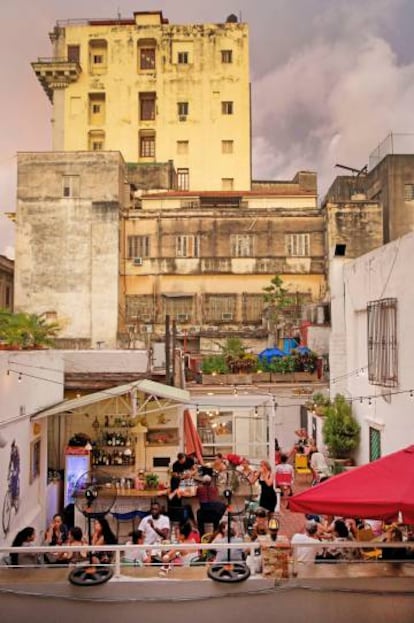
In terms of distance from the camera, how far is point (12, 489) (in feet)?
36.6

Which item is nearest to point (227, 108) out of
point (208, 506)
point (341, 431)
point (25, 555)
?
point (341, 431)

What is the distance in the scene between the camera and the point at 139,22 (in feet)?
168

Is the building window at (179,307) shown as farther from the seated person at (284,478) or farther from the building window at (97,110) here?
the seated person at (284,478)

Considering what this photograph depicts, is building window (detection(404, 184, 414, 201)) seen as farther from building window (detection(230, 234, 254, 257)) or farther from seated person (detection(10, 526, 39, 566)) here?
seated person (detection(10, 526, 39, 566))

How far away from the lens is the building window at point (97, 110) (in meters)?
51.6

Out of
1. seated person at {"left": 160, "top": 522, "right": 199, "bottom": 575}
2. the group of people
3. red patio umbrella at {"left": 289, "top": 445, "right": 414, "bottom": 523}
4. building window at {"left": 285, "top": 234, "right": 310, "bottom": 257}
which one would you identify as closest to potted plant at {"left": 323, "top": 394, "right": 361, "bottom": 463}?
the group of people

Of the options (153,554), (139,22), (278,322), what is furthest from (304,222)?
(153,554)

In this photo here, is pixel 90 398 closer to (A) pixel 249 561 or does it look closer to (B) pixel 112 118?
(A) pixel 249 561

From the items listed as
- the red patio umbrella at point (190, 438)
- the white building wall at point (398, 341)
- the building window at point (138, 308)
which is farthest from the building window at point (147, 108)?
the red patio umbrella at point (190, 438)

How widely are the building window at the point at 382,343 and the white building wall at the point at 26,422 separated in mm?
8044

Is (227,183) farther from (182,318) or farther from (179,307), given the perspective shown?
(182,318)

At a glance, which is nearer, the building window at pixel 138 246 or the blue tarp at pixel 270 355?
the blue tarp at pixel 270 355

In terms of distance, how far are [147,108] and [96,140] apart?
511 cm

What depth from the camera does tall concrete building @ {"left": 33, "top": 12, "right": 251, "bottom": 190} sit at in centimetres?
5053
